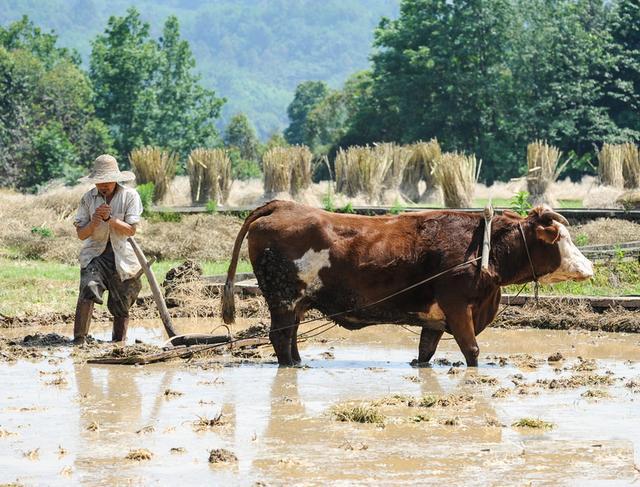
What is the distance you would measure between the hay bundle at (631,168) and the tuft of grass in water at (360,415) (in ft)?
77.2

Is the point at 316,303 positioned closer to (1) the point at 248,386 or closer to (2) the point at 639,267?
(1) the point at 248,386

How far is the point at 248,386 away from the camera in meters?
10.2

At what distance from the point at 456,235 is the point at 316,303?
1379mm

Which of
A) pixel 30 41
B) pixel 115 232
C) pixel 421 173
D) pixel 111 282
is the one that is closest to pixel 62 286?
pixel 111 282

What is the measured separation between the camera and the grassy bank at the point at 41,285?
14.9m

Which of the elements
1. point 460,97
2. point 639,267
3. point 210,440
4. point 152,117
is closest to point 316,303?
point 210,440

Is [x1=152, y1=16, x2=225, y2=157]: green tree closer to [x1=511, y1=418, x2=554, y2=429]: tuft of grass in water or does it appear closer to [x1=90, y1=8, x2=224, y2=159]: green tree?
[x1=90, y1=8, x2=224, y2=159]: green tree

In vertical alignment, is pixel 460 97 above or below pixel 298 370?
above

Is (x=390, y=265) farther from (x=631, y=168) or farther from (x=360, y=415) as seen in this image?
(x=631, y=168)

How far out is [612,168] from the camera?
31.1m

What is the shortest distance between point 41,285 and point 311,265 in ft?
19.9

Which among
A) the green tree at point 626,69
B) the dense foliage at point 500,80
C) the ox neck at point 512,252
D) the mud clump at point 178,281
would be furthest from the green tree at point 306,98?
the ox neck at point 512,252

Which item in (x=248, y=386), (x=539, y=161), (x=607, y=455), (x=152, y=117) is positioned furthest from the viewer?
(x=152, y=117)

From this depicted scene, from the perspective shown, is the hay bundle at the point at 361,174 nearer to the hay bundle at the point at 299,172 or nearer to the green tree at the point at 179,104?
the hay bundle at the point at 299,172
